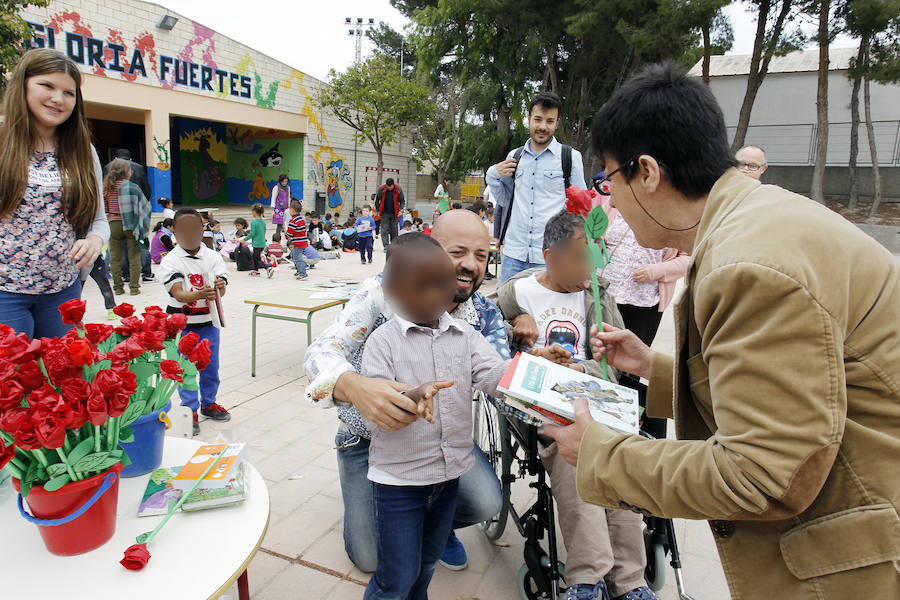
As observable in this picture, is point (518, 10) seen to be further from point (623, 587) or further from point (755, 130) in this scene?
→ point (623, 587)

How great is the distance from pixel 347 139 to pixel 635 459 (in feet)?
82.7

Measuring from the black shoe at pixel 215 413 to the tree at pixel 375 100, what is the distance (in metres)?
20.0

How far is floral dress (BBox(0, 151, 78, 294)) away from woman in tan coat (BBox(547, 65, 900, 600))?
2.56 metres

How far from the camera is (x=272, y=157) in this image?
23.5 m

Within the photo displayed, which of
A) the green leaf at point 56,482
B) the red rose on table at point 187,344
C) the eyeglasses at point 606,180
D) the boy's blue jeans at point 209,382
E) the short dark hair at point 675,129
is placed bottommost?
the boy's blue jeans at point 209,382

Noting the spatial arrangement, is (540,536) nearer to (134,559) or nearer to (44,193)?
(134,559)

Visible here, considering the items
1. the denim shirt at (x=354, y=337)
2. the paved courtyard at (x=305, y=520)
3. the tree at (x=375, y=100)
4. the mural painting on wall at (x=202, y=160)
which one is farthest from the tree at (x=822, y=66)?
the mural painting on wall at (x=202, y=160)

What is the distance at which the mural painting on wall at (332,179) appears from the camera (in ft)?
76.2

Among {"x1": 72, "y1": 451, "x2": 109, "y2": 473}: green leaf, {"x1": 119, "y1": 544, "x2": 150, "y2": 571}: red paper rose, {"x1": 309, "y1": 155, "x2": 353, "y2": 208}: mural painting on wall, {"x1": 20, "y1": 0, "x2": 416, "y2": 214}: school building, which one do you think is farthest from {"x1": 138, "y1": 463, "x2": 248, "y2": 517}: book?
{"x1": 309, "y1": 155, "x2": 353, "y2": 208}: mural painting on wall

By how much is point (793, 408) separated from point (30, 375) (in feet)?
5.32

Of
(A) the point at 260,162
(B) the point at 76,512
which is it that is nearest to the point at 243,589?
(B) the point at 76,512

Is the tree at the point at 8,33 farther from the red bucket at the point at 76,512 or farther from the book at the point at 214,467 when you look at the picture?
the red bucket at the point at 76,512

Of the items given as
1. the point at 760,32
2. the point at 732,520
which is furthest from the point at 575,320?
the point at 760,32

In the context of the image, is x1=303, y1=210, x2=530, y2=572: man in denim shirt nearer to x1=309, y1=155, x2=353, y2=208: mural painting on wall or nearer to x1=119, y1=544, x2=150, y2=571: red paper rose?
x1=119, y1=544, x2=150, y2=571: red paper rose
